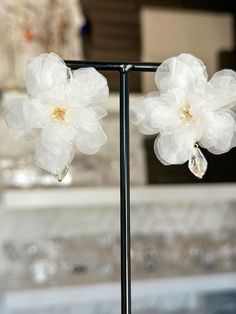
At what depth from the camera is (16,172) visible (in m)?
1.59

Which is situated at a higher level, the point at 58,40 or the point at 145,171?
the point at 58,40

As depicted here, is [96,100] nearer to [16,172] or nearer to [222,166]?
[16,172]

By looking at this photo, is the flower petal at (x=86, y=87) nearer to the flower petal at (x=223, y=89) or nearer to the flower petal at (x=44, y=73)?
the flower petal at (x=44, y=73)

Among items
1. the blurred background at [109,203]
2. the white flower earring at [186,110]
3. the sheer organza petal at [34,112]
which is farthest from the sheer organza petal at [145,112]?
the blurred background at [109,203]

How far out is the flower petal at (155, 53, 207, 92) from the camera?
617mm

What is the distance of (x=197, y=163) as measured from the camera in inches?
24.7

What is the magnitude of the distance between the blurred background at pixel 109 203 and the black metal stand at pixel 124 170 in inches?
32.3

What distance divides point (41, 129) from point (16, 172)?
101 cm

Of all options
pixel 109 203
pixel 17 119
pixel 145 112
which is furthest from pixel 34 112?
pixel 109 203

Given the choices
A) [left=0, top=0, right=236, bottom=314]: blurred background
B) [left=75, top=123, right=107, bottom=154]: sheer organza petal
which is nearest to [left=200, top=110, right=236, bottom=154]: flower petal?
Answer: [left=75, top=123, right=107, bottom=154]: sheer organza petal

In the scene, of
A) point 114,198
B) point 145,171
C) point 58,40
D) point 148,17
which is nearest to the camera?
point 114,198

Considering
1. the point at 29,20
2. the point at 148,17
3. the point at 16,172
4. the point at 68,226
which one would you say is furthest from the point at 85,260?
the point at 148,17

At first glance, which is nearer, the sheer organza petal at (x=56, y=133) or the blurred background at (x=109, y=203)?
the sheer organza petal at (x=56, y=133)

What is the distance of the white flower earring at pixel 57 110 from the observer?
0.59 m
